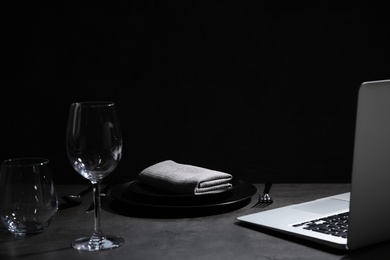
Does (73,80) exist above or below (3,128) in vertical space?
above

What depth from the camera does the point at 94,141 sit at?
1.31 m

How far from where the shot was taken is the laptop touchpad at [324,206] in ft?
4.92

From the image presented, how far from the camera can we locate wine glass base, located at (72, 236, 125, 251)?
1.31 m

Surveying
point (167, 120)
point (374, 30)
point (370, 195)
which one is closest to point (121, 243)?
point (370, 195)

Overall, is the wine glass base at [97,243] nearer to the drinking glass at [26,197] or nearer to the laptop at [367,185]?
the drinking glass at [26,197]

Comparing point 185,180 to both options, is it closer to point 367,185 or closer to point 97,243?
point 97,243

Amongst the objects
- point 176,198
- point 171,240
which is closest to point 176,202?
point 176,198

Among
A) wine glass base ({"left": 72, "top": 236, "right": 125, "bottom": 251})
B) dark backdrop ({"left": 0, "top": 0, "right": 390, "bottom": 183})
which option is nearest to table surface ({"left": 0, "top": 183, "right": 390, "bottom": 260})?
wine glass base ({"left": 72, "top": 236, "right": 125, "bottom": 251})

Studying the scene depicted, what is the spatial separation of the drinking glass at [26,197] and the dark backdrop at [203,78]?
108cm

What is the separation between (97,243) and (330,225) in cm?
44

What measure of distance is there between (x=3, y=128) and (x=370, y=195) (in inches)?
62.3

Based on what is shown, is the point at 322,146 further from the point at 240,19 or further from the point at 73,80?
the point at 73,80

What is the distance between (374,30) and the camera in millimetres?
2426

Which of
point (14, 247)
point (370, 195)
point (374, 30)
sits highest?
point (374, 30)
